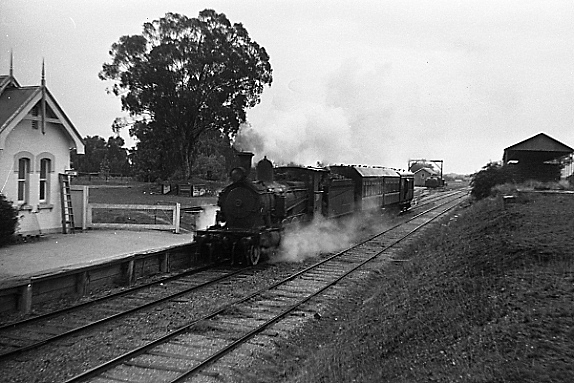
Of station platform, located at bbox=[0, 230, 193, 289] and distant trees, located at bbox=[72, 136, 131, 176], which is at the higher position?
distant trees, located at bbox=[72, 136, 131, 176]

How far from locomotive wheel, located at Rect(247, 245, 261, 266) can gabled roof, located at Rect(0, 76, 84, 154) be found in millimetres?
7296

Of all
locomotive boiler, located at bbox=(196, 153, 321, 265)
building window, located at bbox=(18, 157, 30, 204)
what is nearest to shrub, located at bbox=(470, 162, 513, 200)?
locomotive boiler, located at bbox=(196, 153, 321, 265)

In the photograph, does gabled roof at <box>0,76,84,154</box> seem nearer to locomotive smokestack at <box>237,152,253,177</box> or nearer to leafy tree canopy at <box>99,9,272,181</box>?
locomotive smokestack at <box>237,152,253,177</box>

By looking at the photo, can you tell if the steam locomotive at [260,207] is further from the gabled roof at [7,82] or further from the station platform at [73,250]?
the gabled roof at [7,82]

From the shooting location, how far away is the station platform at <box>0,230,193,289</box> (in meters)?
12.2

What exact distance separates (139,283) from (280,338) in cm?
534

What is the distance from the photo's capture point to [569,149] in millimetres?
36438

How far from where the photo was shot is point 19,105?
16.0 meters

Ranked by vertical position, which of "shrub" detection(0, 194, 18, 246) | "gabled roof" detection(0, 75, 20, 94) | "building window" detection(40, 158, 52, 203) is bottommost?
"shrub" detection(0, 194, 18, 246)

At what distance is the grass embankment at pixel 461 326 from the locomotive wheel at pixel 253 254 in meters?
3.93

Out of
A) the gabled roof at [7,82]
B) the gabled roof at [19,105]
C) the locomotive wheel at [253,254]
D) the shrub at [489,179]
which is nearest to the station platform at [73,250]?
the locomotive wheel at [253,254]

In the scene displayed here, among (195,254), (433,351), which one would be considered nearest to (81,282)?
(195,254)

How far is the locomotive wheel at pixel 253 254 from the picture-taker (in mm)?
Result: 15373

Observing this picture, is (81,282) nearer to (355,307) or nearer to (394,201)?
→ (355,307)
